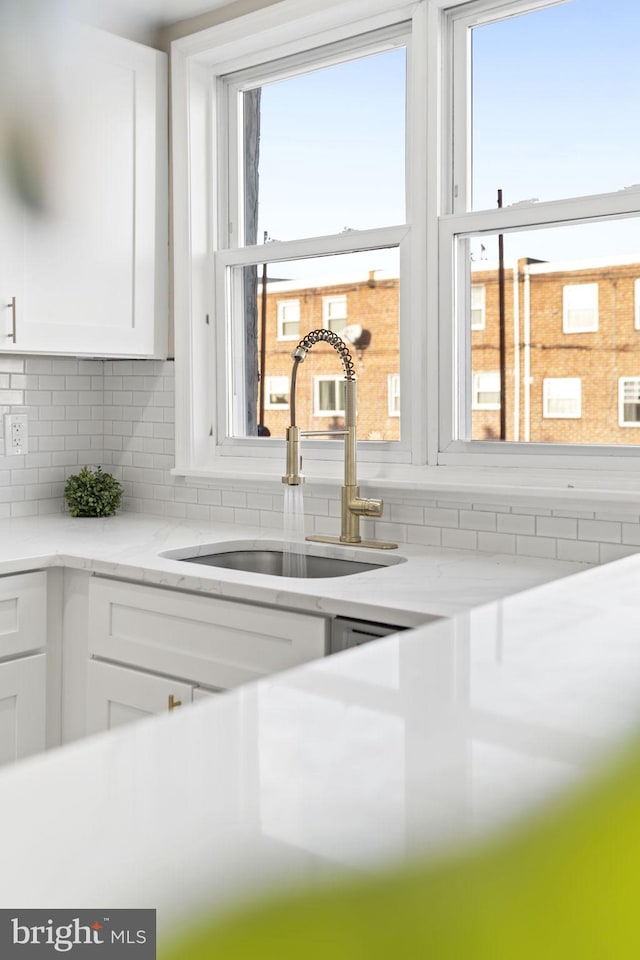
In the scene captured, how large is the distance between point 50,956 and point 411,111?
8.28ft

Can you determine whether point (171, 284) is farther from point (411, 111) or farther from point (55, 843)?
point (55, 843)

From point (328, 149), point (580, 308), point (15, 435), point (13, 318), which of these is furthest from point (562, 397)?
point (15, 435)

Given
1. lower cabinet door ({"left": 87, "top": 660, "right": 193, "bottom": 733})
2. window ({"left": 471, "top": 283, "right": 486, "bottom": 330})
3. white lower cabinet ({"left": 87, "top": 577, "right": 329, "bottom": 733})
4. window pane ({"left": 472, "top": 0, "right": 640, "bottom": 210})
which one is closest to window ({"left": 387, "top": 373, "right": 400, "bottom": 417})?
window ({"left": 471, "top": 283, "right": 486, "bottom": 330})

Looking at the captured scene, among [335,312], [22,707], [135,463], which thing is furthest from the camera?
[135,463]

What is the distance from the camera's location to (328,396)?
9.47 ft

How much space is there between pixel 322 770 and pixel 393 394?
85.3 inches

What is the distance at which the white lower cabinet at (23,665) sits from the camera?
7.73 feet

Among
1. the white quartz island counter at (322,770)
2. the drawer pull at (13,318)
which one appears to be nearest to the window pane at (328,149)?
the drawer pull at (13,318)

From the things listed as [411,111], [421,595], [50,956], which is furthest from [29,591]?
[50,956]

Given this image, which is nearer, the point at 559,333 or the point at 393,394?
the point at 559,333

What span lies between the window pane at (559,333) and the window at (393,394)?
9.2 inches

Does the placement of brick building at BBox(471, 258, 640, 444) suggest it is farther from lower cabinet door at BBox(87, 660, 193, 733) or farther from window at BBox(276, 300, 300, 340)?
lower cabinet door at BBox(87, 660, 193, 733)

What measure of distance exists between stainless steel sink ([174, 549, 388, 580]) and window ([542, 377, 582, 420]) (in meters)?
0.59

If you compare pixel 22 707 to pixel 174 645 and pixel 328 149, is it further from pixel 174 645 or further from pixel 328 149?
pixel 328 149
